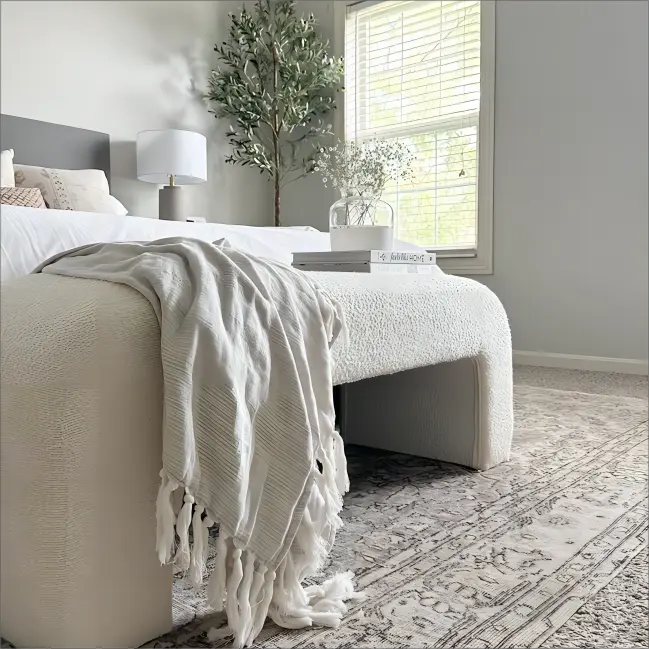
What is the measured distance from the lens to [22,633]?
83cm

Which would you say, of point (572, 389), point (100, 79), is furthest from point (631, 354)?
point (100, 79)

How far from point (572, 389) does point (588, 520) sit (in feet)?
5.81

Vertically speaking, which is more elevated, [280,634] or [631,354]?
[631,354]

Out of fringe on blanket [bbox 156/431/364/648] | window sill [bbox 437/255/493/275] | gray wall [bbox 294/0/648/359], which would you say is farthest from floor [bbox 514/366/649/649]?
window sill [bbox 437/255/493/275]

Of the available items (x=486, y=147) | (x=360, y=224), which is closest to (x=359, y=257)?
(x=360, y=224)

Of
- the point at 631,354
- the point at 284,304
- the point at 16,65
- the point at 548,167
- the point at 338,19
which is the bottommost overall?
the point at 631,354

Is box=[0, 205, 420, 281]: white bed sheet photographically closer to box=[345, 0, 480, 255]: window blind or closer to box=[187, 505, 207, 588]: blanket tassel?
box=[187, 505, 207, 588]: blanket tassel

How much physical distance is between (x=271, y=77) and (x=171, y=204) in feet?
4.05

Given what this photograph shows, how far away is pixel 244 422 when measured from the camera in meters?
0.95

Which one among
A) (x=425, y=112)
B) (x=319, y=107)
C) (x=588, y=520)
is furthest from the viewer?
(x=319, y=107)

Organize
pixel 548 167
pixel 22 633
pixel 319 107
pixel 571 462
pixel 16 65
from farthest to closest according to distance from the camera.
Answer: pixel 319 107 < pixel 548 167 < pixel 16 65 < pixel 571 462 < pixel 22 633

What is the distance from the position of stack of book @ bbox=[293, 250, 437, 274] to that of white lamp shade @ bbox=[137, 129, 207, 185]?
2.41 m

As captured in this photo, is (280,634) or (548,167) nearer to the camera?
(280,634)

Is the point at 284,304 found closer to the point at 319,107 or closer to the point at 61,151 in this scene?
the point at 61,151
